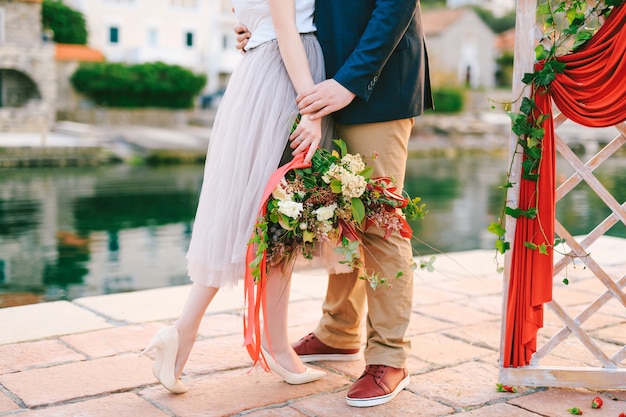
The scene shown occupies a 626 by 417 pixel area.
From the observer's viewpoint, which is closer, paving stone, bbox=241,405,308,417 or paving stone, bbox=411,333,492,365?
paving stone, bbox=241,405,308,417

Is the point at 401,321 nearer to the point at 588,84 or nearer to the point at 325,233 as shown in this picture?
the point at 325,233

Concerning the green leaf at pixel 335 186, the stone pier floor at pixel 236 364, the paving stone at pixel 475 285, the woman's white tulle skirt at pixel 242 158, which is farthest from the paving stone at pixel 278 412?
the paving stone at pixel 475 285

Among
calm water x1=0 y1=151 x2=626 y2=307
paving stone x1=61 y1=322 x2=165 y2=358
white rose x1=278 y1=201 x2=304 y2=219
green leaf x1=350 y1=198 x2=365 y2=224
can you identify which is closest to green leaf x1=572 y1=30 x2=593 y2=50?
green leaf x1=350 y1=198 x2=365 y2=224

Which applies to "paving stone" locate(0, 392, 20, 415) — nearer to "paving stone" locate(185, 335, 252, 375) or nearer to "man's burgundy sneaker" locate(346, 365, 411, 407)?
"paving stone" locate(185, 335, 252, 375)

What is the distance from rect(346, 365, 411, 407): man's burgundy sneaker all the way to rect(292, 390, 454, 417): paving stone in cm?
2

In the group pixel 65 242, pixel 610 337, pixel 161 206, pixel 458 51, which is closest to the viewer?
pixel 610 337

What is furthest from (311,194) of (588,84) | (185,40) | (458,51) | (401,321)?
(458,51)

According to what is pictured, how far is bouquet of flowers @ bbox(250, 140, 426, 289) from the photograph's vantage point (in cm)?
195

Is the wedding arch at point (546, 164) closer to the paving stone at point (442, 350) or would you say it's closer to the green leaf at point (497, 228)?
the green leaf at point (497, 228)

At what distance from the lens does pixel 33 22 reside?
23.4m

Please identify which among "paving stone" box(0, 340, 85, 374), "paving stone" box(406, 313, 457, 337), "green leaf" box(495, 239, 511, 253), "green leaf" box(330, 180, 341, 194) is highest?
"green leaf" box(330, 180, 341, 194)

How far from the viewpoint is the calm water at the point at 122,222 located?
184 inches

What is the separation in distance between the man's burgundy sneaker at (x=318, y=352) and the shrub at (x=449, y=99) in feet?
94.9

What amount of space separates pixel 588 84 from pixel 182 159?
1502 cm
